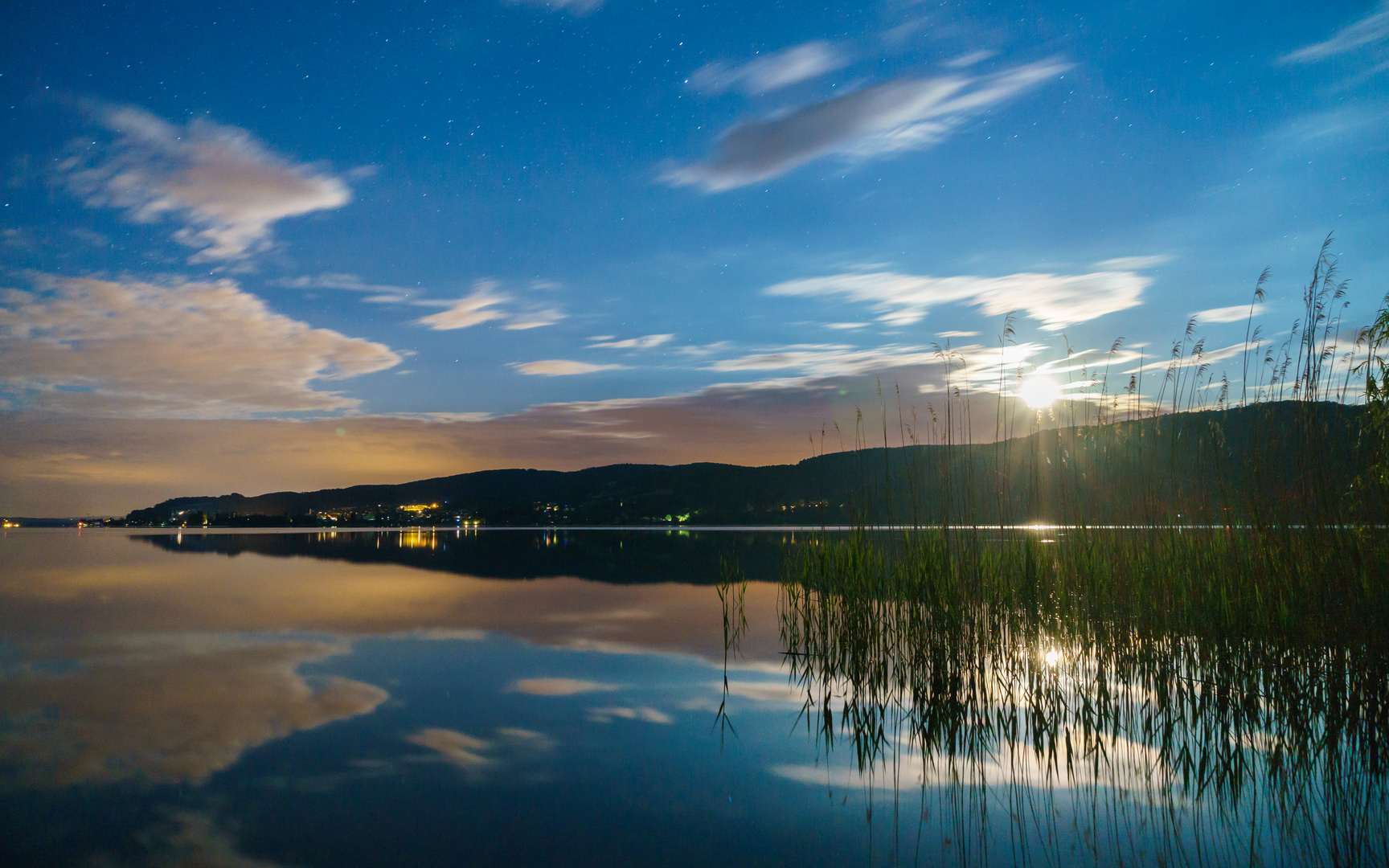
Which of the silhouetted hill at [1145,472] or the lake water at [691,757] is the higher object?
the silhouetted hill at [1145,472]

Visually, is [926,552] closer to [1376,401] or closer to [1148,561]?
[1148,561]

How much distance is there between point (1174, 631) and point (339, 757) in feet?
19.4

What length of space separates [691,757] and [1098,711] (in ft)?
9.08

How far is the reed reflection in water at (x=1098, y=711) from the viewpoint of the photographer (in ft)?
11.0

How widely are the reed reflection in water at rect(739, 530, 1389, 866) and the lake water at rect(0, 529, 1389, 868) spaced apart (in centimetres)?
2

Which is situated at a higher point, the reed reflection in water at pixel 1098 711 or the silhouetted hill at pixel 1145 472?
the silhouetted hill at pixel 1145 472

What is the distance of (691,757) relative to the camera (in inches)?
184

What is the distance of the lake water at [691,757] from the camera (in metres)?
3.35

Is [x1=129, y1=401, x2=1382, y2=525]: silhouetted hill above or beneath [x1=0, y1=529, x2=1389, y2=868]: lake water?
above

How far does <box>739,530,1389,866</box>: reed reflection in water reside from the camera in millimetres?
3348

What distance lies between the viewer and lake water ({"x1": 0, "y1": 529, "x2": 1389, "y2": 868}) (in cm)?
335

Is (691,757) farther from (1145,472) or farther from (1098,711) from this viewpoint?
(1145,472)

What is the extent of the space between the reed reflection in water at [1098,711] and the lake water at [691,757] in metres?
0.02

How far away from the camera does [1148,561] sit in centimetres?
555
